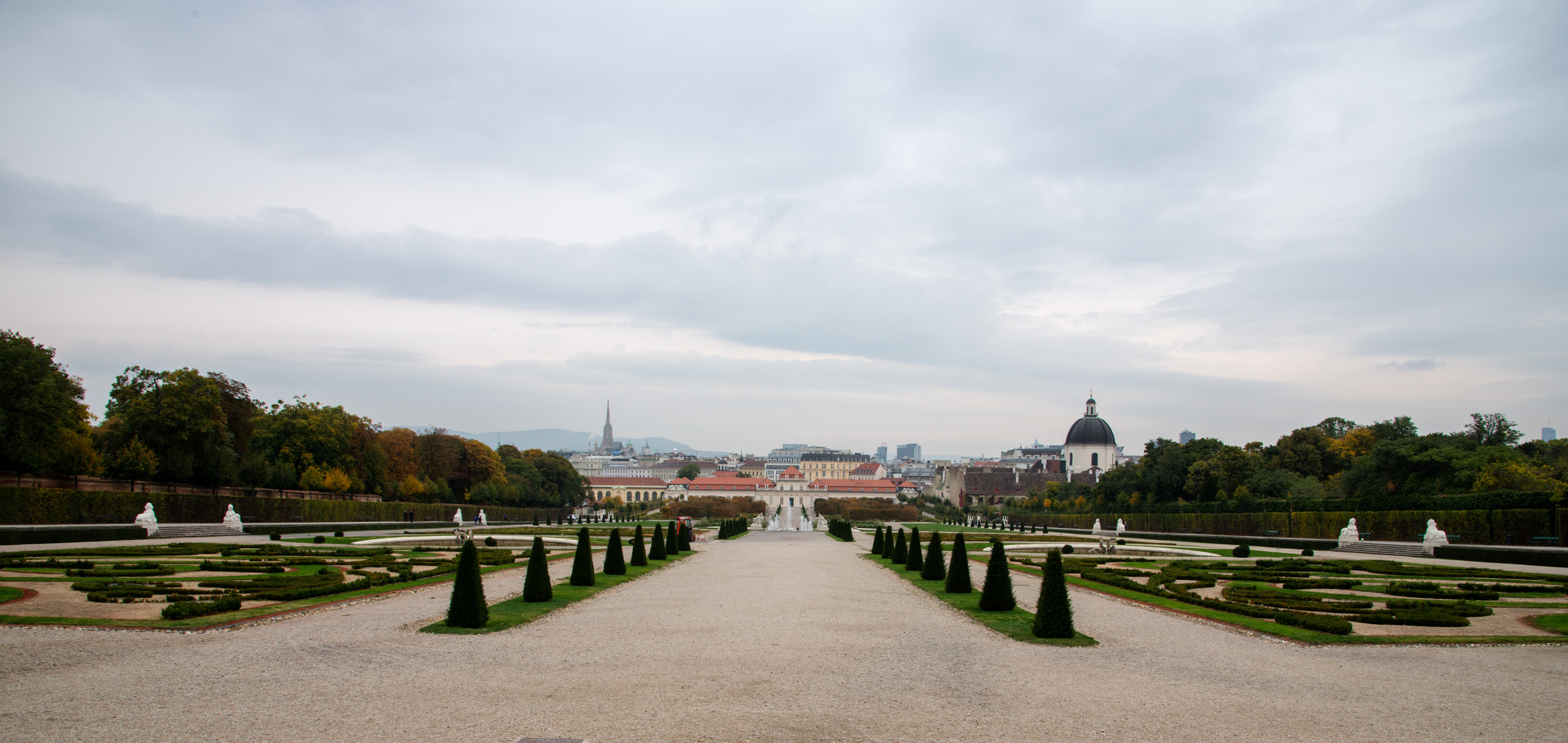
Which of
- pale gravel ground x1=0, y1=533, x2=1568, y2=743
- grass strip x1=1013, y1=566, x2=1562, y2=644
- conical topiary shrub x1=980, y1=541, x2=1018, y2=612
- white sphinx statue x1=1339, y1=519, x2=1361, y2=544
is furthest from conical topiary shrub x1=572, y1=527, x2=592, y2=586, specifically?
white sphinx statue x1=1339, y1=519, x2=1361, y2=544

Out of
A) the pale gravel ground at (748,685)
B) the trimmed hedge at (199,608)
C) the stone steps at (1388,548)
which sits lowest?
the stone steps at (1388,548)

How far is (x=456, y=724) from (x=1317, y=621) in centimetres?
984

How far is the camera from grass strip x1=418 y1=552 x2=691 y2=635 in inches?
413

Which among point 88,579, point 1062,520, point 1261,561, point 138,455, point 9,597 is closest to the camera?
point 9,597

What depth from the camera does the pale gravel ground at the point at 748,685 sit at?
20.7 ft

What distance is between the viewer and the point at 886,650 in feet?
31.8

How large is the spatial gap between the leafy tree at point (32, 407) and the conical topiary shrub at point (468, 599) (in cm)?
2735

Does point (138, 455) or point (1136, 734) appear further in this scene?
point (138, 455)

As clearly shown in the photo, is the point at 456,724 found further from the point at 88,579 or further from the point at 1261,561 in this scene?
the point at 1261,561

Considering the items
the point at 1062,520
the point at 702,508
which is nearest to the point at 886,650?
the point at 1062,520

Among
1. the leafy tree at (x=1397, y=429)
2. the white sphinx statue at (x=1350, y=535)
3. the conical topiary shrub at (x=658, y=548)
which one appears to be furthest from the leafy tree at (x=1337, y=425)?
the conical topiary shrub at (x=658, y=548)

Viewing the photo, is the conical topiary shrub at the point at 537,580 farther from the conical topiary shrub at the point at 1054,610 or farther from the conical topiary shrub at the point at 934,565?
the conical topiary shrub at the point at 934,565

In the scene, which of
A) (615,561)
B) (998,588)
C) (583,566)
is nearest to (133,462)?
(615,561)

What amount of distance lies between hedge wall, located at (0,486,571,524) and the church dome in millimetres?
103054
